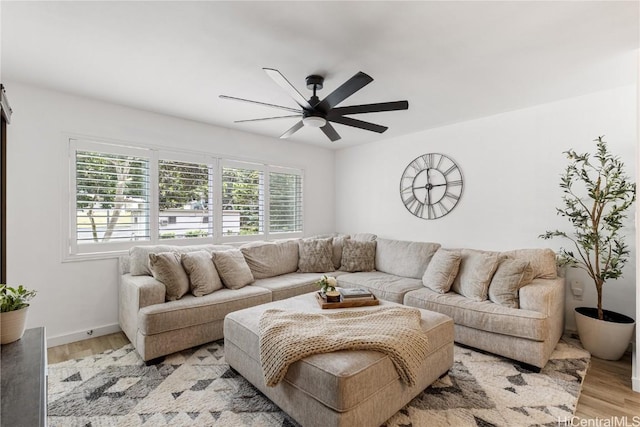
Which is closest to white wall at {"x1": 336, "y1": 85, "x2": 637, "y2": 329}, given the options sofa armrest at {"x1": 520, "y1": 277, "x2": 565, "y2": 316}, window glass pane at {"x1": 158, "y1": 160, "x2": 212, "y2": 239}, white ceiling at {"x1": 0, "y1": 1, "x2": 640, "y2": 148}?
white ceiling at {"x1": 0, "y1": 1, "x2": 640, "y2": 148}

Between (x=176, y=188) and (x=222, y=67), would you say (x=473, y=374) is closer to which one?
(x=222, y=67)

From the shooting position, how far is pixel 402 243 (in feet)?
13.5

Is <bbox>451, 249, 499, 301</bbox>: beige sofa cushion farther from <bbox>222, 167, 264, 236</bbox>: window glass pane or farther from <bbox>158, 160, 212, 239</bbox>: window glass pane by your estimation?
<bbox>158, 160, 212, 239</bbox>: window glass pane

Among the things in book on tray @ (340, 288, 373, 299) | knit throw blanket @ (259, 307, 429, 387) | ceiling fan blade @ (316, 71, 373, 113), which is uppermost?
ceiling fan blade @ (316, 71, 373, 113)

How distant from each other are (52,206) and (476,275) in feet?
13.8

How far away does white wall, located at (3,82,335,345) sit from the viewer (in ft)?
9.06

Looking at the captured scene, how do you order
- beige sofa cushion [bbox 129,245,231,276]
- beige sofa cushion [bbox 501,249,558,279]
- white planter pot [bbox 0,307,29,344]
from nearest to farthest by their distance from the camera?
white planter pot [bbox 0,307,29,344]
beige sofa cushion [bbox 501,249,558,279]
beige sofa cushion [bbox 129,245,231,276]

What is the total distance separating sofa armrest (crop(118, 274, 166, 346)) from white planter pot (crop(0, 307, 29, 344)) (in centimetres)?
115

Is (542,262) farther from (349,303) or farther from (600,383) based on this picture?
(349,303)

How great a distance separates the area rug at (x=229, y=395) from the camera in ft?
6.15

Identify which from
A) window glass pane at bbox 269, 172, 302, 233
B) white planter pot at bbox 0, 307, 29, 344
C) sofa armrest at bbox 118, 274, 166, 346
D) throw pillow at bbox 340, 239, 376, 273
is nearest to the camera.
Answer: white planter pot at bbox 0, 307, 29, 344

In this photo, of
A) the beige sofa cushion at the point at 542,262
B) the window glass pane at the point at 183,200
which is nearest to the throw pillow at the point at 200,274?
the window glass pane at the point at 183,200

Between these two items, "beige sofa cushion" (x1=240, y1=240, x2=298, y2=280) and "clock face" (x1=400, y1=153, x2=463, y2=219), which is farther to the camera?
"clock face" (x1=400, y1=153, x2=463, y2=219)

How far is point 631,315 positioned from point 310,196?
413cm
